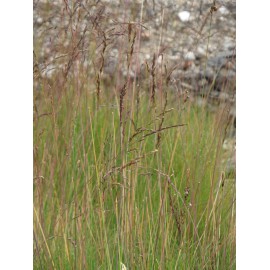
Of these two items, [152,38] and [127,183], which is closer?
[127,183]

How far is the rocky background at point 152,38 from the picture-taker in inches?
95.8

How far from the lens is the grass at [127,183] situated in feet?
7.17

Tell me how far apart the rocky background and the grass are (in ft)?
0.16

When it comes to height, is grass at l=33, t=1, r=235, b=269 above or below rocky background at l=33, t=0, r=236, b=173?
below

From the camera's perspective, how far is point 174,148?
89.9 inches

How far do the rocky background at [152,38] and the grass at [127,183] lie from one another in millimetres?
50

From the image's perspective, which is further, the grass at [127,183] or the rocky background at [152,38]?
the rocky background at [152,38]

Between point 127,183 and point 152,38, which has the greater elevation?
point 152,38

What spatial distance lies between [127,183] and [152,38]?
641 mm

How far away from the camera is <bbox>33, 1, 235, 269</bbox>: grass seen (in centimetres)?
219

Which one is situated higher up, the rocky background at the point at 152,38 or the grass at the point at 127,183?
the rocky background at the point at 152,38

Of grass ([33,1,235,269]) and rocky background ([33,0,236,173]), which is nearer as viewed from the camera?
grass ([33,1,235,269])

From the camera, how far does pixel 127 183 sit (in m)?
2.18

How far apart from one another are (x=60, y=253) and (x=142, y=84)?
749 mm
